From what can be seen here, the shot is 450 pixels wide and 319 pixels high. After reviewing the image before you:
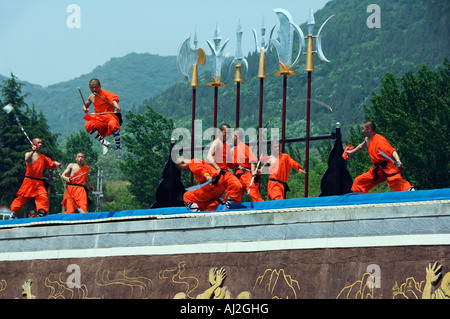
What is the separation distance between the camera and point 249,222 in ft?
46.0

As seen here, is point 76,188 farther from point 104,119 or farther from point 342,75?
point 342,75

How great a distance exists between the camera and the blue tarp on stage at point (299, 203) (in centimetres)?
1241

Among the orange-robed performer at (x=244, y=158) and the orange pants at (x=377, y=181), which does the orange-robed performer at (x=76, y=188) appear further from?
the orange pants at (x=377, y=181)

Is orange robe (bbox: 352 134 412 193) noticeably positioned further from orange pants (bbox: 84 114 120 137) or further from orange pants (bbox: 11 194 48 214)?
orange pants (bbox: 11 194 48 214)

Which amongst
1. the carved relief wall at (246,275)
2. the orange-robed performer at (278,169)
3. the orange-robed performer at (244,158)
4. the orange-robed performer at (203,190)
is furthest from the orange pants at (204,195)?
the carved relief wall at (246,275)

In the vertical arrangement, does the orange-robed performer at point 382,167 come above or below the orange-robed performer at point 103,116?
below

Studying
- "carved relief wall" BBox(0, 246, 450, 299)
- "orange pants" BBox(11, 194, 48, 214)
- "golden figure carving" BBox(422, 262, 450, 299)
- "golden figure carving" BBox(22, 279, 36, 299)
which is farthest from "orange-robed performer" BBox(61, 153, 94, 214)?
"golden figure carving" BBox(422, 262, 450, 299)

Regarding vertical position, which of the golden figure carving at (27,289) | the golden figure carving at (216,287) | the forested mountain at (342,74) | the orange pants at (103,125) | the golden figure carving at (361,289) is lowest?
the golden figure carving at (27,289)

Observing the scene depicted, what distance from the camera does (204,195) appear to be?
15734 mm

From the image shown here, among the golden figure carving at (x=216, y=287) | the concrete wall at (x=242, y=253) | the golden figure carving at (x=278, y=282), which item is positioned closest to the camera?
the concrete wall at (x=242, y=253)

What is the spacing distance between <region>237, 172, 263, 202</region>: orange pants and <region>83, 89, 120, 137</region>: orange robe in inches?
106

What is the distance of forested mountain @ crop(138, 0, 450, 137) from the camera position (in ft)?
476

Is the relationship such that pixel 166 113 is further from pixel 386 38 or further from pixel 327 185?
pixel 327 185
